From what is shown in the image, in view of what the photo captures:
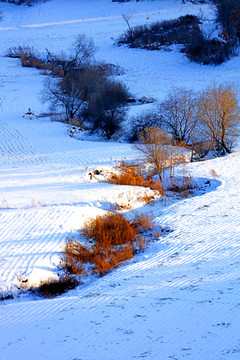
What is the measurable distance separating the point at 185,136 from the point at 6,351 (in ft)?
66.4

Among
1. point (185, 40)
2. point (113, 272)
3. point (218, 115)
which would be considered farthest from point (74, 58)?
point (113, 272)

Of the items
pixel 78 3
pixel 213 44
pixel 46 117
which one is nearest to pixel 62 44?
pixel 213 44

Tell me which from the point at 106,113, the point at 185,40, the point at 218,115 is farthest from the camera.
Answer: the point at 185,40

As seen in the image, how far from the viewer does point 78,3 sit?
85.9 meters

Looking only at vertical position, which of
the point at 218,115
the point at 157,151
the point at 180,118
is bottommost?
the point at 157,151

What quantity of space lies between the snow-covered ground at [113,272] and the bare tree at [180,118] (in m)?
3.40

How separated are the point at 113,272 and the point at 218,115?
14729 millimetres

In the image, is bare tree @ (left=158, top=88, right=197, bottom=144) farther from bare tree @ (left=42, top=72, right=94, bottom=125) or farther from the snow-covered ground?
bare tree @ (left=42, top=72, right=94, bottom=125)

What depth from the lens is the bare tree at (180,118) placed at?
2273cm

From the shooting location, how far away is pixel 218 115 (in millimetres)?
21516

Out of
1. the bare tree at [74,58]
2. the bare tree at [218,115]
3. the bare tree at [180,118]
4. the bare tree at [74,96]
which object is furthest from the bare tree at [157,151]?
the bare tree at [74,58]

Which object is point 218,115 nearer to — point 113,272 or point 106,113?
point 106,113

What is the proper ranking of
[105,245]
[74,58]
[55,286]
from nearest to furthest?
[55,286] → [105,245] → [74,58]

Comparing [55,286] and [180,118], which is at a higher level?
[180,118]
